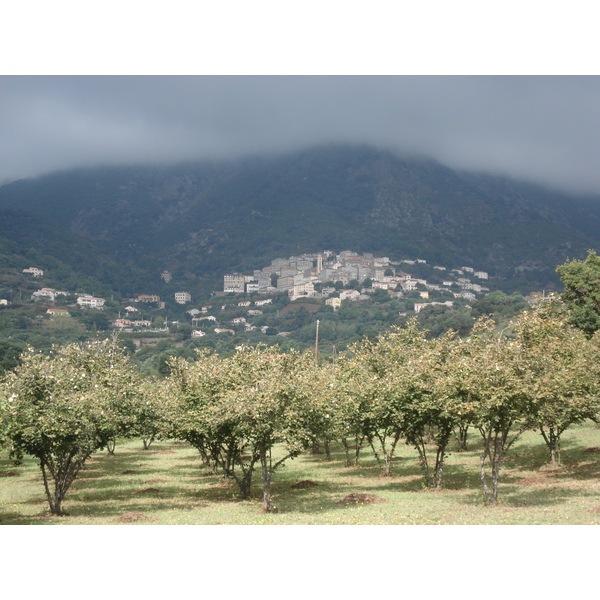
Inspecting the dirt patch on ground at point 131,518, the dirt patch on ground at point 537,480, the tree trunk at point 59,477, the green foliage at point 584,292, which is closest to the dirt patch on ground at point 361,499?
the dirt patch on ground at point 537,480

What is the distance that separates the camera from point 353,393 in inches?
1068

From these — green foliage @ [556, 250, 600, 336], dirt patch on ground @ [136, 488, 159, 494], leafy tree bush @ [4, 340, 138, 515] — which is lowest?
dirt patch on ground @ [136, 488, 159, 494]

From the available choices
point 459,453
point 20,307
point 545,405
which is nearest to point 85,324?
point 20,307

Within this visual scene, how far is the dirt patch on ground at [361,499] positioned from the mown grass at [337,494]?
11.8 inches

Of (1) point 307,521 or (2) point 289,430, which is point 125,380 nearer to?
(2) point 289,430

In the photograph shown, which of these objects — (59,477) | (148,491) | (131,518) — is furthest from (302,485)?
(59,477)

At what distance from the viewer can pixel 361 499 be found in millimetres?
21406

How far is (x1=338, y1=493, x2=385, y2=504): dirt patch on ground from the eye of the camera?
2114cm

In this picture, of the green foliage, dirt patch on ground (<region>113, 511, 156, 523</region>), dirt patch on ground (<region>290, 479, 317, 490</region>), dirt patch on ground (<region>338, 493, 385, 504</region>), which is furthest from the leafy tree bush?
the green foliage

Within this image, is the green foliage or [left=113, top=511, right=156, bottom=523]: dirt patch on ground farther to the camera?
the green foliage

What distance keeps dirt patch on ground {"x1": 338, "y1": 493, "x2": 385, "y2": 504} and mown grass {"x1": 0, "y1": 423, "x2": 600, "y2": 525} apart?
30 centimetres

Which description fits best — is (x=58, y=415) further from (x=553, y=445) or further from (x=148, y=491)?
(x=553, y=445)

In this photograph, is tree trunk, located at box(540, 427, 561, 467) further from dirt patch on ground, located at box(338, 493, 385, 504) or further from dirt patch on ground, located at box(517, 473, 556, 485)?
dirt patch on ground, located at box(338, 493, 385, 504)

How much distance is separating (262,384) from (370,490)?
8383 millimetres
